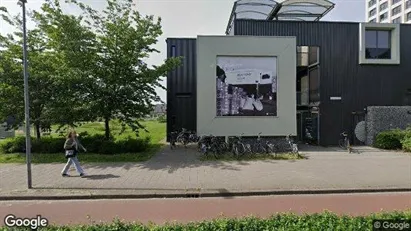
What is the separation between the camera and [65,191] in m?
7.70

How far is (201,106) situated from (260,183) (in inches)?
292

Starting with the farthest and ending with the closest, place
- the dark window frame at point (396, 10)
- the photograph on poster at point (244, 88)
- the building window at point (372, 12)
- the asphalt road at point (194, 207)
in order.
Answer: the building window at point (372, 12) < the dark window frame at point (396, 10) < the photograph on poster at point (244, 88) < the asphalt road at point (194, 207)

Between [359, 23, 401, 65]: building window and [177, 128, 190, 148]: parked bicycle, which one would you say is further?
[359, 23, 401, 65]: building window

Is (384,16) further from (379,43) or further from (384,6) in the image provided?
(379,43)

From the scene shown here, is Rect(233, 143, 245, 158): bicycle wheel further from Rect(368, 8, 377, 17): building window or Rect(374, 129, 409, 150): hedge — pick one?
Rect(368, 8, 377, 17): building window

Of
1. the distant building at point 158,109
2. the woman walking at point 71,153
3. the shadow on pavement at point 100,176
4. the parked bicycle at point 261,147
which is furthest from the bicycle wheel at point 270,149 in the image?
the woman walking at point 71,153

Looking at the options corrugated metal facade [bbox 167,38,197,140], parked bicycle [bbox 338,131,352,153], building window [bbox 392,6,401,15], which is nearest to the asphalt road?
parked bicycle [bbox 338,131,352,153]

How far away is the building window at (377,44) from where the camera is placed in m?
18.6

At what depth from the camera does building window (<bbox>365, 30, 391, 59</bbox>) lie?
18.6 m

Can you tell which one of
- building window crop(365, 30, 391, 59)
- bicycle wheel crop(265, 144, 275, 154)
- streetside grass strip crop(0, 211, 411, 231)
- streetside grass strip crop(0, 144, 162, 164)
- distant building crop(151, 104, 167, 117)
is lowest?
streetside grass strip crop(0, 144, 162, 164)

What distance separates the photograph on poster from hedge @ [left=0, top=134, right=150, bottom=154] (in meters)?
4.70

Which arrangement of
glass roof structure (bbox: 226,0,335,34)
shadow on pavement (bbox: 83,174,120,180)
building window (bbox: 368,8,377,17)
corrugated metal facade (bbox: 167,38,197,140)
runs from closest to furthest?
1. shadow on pavement (bbox: 83,174,120,180)
2. glass roof structure (bbox: 226,0,335,34)
3. corrugated metal facade (bbox: 167,38,197,140)
4. building window (bbox: 368,8,377,17)

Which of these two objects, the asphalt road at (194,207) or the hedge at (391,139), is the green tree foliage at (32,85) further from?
the hedge at (391,139)

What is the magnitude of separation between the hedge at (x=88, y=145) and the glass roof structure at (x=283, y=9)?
1072 cm
